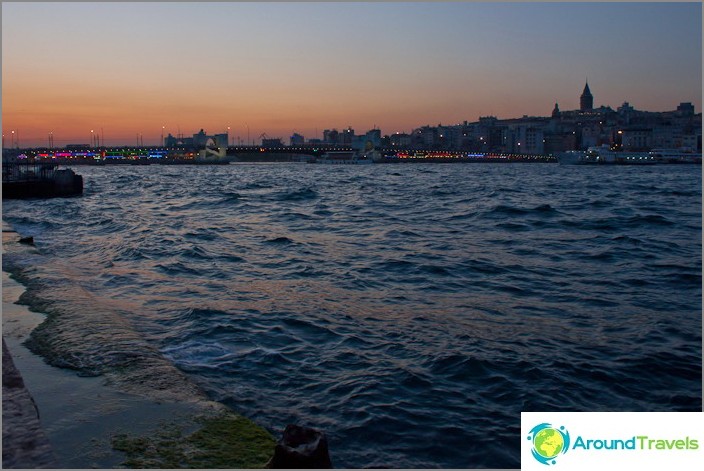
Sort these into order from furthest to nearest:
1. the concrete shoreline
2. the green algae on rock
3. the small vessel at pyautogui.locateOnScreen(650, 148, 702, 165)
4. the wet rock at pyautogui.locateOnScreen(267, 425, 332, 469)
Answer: the small vessel at pyautogui.locateOnScreen(650, 148, 702, 165)
the green algae on rock
the concrete shoreline
the wet rock at pyautogui.locateOnScreen(267, 425, 332, 469)

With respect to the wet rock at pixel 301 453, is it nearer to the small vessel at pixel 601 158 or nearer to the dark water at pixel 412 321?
the dark water at pixel 412 321

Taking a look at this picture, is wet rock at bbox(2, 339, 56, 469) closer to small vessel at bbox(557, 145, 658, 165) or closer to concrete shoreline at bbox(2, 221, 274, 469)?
concrete shoreline at bbox(2, 221, 274, 469)

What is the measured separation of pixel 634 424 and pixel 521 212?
72.7 feet

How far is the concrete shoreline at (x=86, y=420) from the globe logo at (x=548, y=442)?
1.93 metres

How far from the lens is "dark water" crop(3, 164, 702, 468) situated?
550cm

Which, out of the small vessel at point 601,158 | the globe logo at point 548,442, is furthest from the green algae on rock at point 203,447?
the small vessel at point 601,158

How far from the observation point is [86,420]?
4680mm

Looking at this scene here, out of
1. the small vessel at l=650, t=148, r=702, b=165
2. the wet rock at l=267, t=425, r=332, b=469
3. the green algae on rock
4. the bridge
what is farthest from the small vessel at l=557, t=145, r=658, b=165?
the wet rock at l=267, t=425, r=332, b=469

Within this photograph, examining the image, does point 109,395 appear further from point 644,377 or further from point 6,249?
point 6,249

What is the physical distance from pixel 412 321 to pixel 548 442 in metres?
5.04

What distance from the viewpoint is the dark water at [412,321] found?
550cm

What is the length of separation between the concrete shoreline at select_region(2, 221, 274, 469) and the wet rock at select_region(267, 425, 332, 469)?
704 millimetres

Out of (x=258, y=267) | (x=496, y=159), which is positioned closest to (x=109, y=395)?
(x=258, y=267)

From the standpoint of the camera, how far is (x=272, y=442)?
4.70 meters
